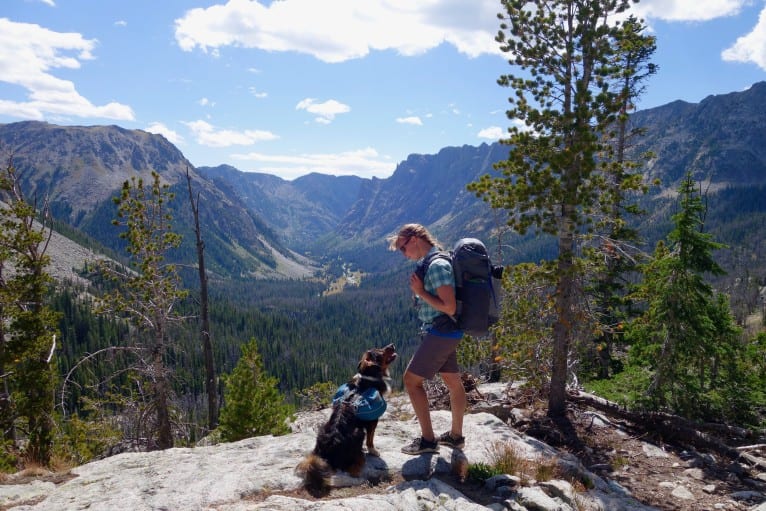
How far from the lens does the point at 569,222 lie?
866cm

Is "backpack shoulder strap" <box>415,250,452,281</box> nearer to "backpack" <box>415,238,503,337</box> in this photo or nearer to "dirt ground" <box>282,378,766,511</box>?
"backpack" <box>415,238,503,337</box>

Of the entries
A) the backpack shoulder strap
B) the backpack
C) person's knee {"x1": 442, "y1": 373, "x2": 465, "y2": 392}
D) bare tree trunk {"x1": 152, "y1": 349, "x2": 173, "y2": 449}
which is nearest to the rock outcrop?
person's knee {"x1": 442, "y1": 373, "x2": 465, "y2": 392}

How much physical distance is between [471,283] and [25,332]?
15.9m

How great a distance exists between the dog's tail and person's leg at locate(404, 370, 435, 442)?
1.43 meters

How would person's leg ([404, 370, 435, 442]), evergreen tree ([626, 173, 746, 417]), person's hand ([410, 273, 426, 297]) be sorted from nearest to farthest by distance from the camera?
1. person's hand ([410, 273, 426, 297])
2. person's leg ([404, 370, 435, 442])
3. evergreen tree ([626, 173, 746, 417])

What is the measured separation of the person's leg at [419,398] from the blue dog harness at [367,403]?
430 mm

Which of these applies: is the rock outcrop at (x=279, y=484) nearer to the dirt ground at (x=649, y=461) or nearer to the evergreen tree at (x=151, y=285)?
the dirt ground at (x=649, y=461)

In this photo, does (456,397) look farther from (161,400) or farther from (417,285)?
(161,400)

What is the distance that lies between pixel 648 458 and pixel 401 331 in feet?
614

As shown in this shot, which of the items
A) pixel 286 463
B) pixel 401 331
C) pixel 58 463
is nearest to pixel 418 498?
pixel 286 463

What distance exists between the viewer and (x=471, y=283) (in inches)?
232

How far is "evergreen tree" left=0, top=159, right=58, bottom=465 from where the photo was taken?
1383 cm

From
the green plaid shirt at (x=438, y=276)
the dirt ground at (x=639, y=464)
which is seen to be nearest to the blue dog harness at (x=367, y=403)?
the dirt ground at (x=639, y=464)

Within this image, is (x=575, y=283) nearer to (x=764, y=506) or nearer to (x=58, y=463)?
(x=764, y=506)
